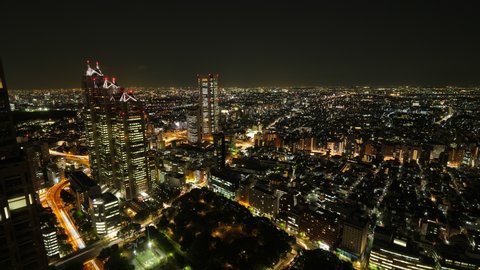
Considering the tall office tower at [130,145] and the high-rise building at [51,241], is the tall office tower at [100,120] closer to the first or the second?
the tall office tower at [130,145]

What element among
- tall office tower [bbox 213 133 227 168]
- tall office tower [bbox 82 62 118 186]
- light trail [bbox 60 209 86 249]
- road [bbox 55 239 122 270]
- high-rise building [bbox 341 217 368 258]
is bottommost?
road [bbox 55 239 122 270]

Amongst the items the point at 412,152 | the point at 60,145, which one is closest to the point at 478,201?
the point at 412,152

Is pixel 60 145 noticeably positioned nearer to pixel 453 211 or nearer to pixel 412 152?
pixel 453 211

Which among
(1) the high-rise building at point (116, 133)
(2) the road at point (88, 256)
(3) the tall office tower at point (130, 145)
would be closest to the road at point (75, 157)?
(1) the high-rise building at point (116, 133)

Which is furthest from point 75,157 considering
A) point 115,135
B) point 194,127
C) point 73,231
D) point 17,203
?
point 17,203

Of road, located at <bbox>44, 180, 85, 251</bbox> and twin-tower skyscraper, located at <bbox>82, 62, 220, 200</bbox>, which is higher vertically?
twin-tower skyscraper, located at <bbox>82, 62, 220, 200</bbox>

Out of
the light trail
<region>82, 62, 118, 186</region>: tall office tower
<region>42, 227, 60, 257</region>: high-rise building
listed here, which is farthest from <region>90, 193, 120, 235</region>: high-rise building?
<region>82, 62, 118, 186</region>: tall office tower

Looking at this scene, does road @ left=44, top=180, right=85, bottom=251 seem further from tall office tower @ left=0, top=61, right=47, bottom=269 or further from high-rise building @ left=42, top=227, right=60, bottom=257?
tall office tower @ left=0, top=61, right=47, bottom=269
